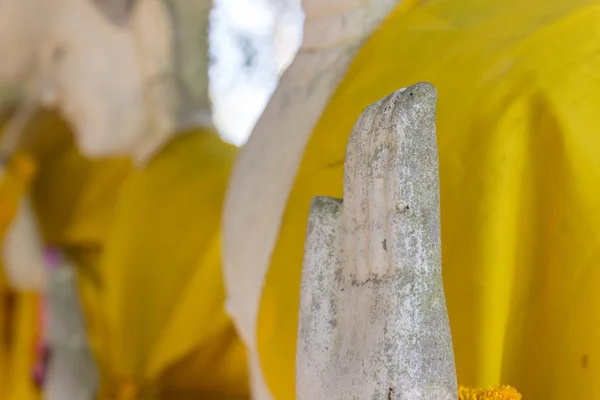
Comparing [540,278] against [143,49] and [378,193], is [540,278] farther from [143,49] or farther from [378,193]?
[143,49]

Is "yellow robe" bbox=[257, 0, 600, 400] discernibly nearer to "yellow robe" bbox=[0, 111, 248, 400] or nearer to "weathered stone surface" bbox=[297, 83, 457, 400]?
"weathered stone surface" bbox=[297, 83, 457, 400]

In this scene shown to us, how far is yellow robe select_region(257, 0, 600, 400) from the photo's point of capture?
0.54m

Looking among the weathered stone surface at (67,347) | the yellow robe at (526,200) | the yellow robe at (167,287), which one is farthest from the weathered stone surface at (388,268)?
the weathered stone surface at (67,347)

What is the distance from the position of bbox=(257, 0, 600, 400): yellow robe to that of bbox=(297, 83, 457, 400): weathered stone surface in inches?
3.8

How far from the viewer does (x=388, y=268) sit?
490mm

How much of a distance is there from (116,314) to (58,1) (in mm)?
629

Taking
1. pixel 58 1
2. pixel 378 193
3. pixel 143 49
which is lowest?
pixel 378 193

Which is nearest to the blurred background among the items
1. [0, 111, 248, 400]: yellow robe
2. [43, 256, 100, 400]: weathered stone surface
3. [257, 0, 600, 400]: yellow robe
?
[0, 111, 248, 400]: yellow robe

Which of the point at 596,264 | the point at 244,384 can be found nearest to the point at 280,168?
the point at 596,264

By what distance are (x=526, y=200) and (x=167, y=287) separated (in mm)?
855

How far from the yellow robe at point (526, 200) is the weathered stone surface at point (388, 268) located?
0.10 metres

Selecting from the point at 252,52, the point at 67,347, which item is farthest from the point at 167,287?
the point at 252,52

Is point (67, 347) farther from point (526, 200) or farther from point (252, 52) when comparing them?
point (526, 200)

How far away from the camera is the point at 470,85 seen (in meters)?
0.65
